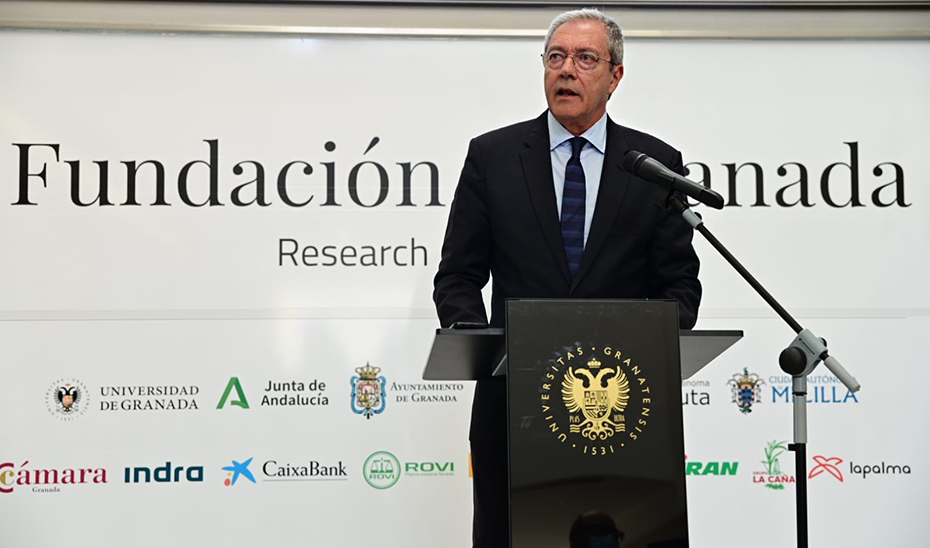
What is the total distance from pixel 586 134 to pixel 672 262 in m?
0.42

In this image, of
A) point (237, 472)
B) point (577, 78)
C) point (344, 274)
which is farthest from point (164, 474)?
point (577, 78)

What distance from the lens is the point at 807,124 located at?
13.6 feet

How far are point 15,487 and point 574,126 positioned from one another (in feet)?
8.43

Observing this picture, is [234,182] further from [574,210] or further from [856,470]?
[856,470]

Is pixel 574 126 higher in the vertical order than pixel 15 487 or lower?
higher

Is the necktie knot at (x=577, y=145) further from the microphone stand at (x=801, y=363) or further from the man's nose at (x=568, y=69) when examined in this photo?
the microphone stand at (x=801, y=363)

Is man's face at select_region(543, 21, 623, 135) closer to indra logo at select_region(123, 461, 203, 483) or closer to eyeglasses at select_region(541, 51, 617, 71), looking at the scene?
eyeglasses at select_region(541, 51, 617, 71)

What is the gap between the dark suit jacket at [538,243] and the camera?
2.53 meters

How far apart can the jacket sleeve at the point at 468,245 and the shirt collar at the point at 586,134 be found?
209 mm

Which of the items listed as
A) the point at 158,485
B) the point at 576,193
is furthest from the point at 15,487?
the point at 576,193

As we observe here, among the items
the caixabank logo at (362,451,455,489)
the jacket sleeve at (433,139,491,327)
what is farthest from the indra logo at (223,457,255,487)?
the jacket sleeve at (433,139,491,327)

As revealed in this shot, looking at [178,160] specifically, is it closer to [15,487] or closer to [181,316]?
[181,316]

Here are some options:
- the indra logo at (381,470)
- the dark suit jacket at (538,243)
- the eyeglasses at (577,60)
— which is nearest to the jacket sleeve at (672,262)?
the dark suit jacket at (538,243)

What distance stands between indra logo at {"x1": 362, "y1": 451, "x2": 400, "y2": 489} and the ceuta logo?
1642 mm
